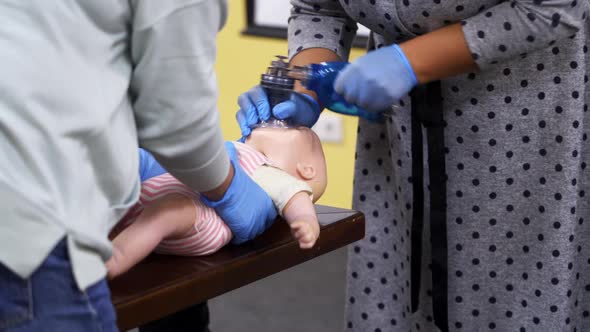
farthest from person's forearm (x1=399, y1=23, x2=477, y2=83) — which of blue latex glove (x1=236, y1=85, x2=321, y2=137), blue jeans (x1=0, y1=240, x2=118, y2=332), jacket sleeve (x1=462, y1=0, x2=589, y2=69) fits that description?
blue jeans (x1=0, y1=240, x2=118, y2=332)

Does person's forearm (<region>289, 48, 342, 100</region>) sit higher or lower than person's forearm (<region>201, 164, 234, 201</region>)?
higher

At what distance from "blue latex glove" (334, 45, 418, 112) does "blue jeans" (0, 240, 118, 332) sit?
0.56 meters

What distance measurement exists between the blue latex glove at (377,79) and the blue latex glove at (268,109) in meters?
0.10

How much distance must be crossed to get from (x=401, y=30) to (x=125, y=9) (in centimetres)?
67

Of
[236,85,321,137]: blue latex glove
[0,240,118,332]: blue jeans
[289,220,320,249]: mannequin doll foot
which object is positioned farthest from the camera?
[236,85,321,137]: blue latex glove

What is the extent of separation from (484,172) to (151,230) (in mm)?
630

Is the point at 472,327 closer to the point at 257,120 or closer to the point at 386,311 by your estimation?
the point at 386,311

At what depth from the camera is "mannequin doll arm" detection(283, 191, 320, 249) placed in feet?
3.37

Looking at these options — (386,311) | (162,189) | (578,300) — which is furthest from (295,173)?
(578,300)

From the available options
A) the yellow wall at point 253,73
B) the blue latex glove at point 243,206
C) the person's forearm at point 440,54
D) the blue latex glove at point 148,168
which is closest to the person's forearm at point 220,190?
the blue latex glove at point 243,206

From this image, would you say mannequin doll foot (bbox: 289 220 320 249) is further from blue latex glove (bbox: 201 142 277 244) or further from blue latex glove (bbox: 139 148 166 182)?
blue latex glove (bbox: 139 148 166 182)

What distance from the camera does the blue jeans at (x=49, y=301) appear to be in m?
0.73

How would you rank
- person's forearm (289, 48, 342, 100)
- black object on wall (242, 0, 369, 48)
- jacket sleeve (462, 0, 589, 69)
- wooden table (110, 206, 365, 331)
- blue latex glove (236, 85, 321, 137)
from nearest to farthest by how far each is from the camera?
wooden table (110, 206, 365, 331) → jacket sleeve (462, 0, 589, 69) → blue latex glove (236, 85, 321, 137) → person's forearm (289, 48, 342, 100) → black object on wall (242, 0, 369, 48)

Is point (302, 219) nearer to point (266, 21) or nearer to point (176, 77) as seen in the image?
point (176, 77)
